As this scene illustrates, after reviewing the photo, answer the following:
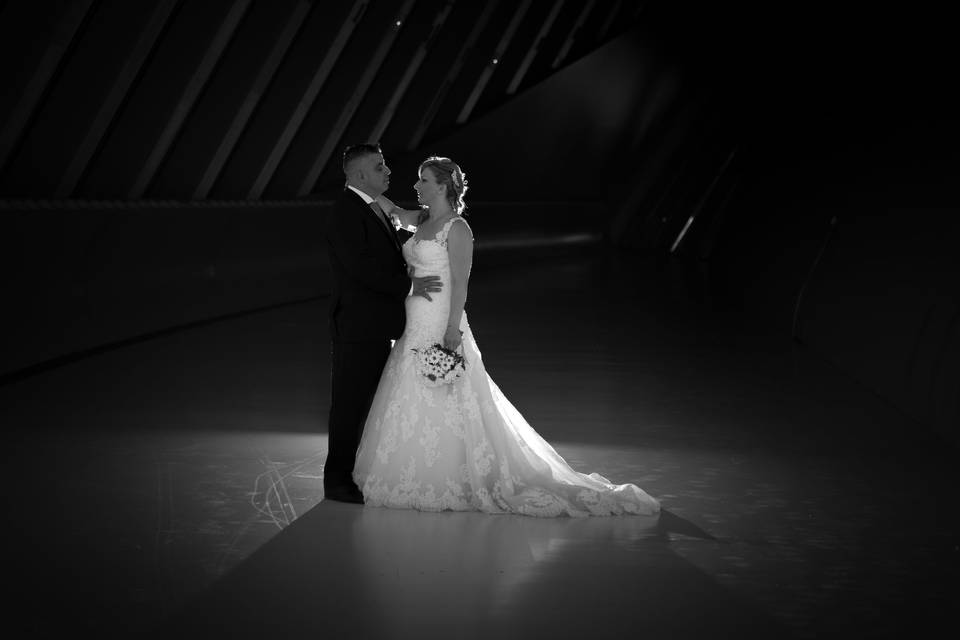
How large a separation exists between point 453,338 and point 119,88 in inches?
325

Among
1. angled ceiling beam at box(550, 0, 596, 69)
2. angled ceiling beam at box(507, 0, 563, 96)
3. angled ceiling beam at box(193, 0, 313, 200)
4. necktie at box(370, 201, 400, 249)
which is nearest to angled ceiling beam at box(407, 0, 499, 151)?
angled ceiling beam at box(507, 0, 563, 96)

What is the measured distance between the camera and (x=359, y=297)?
7.12 meters

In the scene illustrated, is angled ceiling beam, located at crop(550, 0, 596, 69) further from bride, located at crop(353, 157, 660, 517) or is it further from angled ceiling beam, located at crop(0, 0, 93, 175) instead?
bride, located at crop(353, 157, 660, 517)

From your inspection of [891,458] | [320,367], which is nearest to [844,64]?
[320,367]

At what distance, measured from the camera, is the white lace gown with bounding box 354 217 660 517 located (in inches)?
272

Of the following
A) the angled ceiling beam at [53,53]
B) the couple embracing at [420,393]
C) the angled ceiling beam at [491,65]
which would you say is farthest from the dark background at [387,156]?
the couple embracing at [420,393]

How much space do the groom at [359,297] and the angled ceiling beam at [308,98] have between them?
12.9 meters

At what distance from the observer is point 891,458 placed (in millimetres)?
8492

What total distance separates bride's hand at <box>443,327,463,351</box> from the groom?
0.23 metres

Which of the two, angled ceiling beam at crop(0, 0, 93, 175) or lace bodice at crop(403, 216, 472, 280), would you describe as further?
angled ceiling beam at crop(0, 0, 93, 175)

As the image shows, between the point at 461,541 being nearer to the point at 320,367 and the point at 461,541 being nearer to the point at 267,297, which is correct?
the point at 320,367

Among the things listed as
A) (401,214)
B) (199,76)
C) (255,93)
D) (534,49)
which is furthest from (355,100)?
(401,214)

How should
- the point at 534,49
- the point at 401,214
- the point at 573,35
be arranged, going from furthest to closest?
the point at 573,35
the point at 534,49
the point at 401,214

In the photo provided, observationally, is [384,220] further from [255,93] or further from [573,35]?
[573,35]
